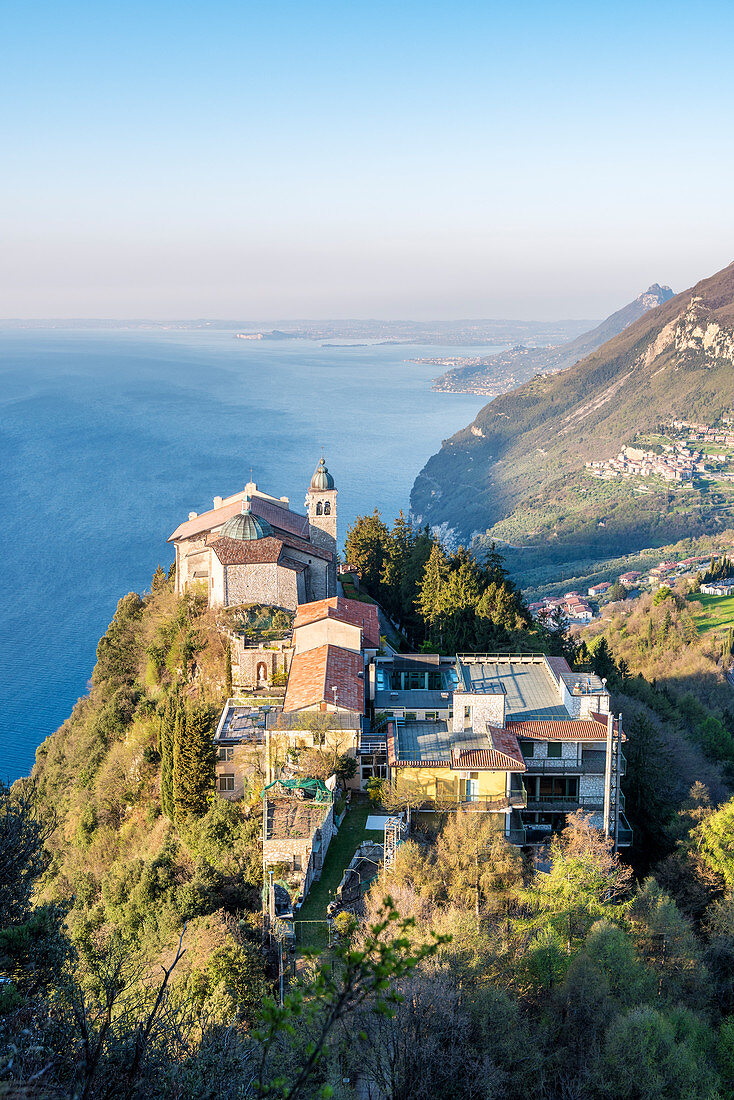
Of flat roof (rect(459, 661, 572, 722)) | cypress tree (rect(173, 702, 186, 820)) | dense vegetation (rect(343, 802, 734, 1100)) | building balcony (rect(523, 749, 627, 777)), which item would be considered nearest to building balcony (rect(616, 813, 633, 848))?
building balcony (rect(523, 749, 627, 777))

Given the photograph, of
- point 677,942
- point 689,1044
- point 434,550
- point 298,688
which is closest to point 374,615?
point 298,688

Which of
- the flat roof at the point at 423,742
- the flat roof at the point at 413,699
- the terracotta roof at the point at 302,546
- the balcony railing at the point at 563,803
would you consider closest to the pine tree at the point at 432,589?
the terracotta roof at the point at 302,546

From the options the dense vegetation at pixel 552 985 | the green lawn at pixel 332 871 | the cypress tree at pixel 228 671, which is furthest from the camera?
the cypress tree at pixel 228 671

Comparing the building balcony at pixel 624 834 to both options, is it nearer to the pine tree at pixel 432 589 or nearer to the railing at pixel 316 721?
the railing at pixel 316 721

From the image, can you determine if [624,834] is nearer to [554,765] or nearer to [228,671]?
[554,765]

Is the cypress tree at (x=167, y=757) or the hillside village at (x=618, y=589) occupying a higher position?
the cypress tree at (x=167, y=757)

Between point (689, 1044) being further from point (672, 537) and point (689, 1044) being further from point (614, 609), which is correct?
point (672, 537)
